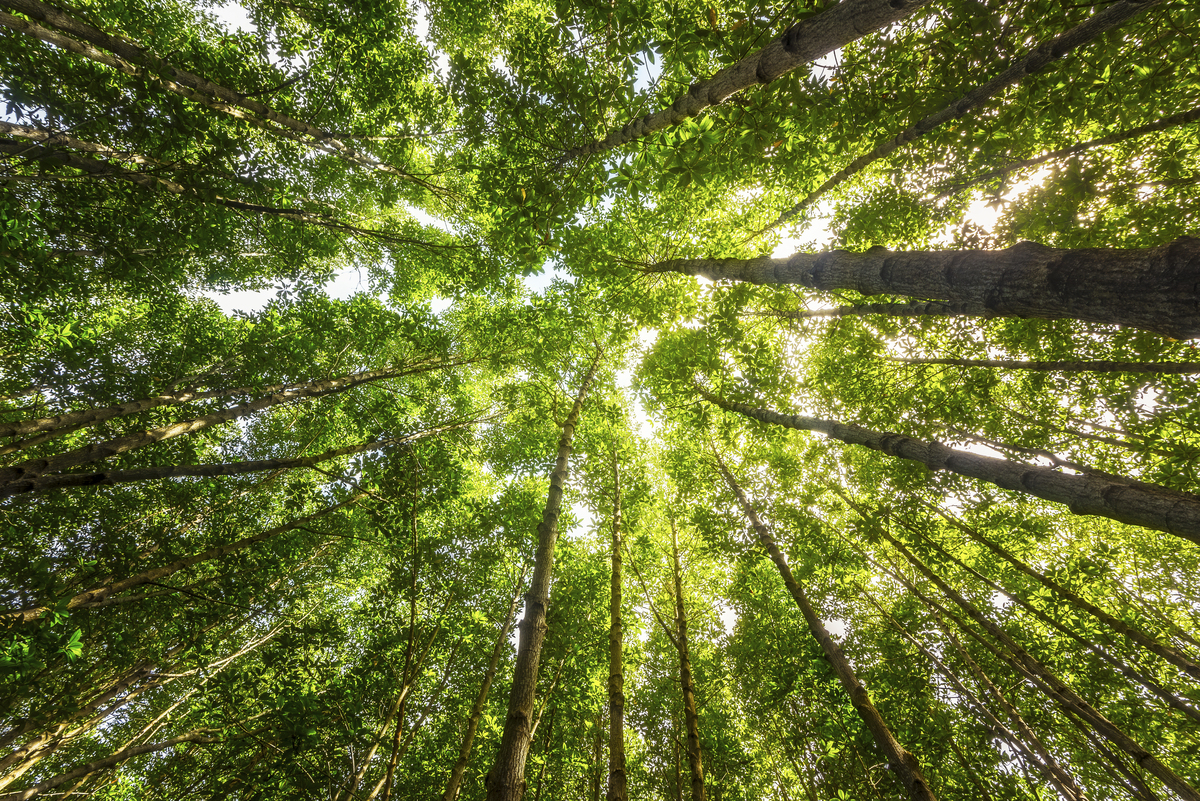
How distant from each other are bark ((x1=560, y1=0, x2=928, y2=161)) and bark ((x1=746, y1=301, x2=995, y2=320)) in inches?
76.6

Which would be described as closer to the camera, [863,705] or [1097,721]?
[1097,721]

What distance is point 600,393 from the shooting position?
10.1 m

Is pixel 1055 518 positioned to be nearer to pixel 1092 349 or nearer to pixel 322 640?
pixel 1092 349

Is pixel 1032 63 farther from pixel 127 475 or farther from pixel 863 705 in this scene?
pixel 127 475

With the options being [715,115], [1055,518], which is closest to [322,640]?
[715,115]

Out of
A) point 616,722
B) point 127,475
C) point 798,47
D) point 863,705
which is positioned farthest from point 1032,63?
point 127,475

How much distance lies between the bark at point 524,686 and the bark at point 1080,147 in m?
8.03

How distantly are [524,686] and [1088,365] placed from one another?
9.96 meters

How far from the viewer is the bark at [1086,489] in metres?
2.39

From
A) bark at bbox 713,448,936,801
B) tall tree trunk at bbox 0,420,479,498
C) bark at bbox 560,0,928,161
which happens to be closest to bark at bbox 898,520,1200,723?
bark at bbox 713,448,936,801

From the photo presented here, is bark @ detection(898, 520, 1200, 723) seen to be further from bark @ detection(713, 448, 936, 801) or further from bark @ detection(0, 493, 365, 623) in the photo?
bark @ detection(0, 493, 365, 623)

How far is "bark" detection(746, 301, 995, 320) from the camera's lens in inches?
106

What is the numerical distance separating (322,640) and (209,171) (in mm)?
6280

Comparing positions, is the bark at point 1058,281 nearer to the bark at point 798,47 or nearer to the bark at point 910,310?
the bark at point 910,310
